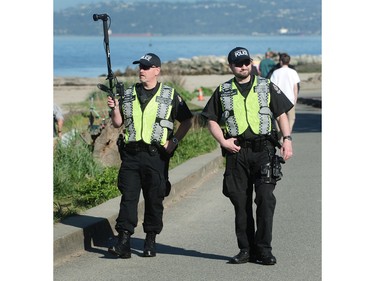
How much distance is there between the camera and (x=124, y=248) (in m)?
9.84

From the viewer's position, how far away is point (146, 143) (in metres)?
9.88

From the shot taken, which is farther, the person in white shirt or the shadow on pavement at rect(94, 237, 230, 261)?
the person in white shirt

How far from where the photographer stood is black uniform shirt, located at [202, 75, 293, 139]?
9445 mm

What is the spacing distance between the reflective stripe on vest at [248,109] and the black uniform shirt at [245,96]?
0.04m

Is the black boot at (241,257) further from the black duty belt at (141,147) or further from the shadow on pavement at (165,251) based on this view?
the black duty belt at (141,147)

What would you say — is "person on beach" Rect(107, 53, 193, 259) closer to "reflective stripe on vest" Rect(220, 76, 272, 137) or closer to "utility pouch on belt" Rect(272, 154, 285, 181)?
"reflective stripe on vest" Rect(220, 76, 272, 137)

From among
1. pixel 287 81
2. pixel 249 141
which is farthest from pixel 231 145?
pixel 287 81

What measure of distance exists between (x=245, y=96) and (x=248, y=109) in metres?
0.12

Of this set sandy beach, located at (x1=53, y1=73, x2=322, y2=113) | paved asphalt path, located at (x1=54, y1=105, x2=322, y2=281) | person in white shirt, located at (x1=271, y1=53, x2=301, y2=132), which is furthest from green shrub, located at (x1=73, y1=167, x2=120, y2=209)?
sandy beach, located at (x1=53, y1=73, x2=322, y2=113)

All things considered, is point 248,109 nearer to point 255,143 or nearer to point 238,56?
point 255,143

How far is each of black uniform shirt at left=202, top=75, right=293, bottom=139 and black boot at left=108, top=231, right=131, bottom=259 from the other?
1279mm

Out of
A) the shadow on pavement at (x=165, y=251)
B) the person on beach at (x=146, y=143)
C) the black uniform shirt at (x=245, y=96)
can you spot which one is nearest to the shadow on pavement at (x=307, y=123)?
the shadow on pavement at (x=165, y=251)

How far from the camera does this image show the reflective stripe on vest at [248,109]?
30.8ft
